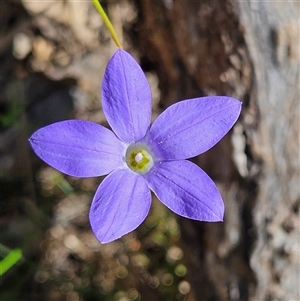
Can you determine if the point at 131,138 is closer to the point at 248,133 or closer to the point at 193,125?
the point at 193,125

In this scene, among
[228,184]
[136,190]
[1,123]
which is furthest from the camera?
[1,123]

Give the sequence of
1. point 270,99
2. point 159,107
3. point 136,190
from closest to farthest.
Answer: point 136,190, point 270,99, point 159,107

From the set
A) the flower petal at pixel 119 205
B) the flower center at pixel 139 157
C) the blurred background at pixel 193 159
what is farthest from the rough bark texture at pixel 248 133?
the flower petal at pixel 119 205

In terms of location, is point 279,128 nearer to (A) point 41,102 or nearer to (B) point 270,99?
(B) point 270,99

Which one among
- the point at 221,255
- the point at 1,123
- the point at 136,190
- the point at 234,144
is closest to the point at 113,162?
the point at 136,190

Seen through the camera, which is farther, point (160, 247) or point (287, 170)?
point (160, 247)

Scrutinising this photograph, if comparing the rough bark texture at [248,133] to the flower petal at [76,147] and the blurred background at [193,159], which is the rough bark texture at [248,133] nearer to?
the blurred background at [193,159]

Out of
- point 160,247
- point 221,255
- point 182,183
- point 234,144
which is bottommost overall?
point 160,247
